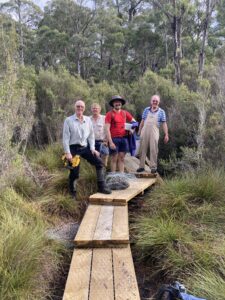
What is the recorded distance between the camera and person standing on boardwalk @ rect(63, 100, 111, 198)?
5.33 metres

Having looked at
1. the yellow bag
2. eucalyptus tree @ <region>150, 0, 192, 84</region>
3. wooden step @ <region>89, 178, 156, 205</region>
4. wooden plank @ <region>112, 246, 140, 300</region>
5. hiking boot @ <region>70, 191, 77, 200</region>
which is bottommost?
hiking boot @ <region>70, 191, 77, 200</region>

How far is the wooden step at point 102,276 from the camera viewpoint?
2.87 metres

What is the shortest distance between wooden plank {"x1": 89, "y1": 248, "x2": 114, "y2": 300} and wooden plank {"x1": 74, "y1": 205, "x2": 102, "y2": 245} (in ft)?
0.69

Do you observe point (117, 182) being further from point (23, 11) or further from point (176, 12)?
point (23, 11)

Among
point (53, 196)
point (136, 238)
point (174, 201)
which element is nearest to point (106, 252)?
point (136, 238)

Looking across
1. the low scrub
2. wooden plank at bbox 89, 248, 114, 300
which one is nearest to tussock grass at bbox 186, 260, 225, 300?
the low scrub

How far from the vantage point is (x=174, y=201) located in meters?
4.92

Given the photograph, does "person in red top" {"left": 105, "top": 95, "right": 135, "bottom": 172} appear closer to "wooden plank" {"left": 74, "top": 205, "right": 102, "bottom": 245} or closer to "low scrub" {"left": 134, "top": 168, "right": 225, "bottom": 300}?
"low scrub" {"left": 134, "top": 168, "right": 225, "bottom": 300}

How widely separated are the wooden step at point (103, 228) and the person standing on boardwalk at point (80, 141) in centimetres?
68

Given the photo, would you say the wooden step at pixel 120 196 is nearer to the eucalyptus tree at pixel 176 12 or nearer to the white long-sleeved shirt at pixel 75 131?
the white long-sleeved shirt at pixel 75 131

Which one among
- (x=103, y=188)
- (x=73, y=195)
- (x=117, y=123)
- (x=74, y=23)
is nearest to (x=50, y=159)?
(x=73, y=195)

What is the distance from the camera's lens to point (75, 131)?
17.7 feet

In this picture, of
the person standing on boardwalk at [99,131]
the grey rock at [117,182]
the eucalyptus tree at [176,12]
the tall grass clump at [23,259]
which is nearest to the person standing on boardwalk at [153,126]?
the person standing on boardwalk at [99,131]

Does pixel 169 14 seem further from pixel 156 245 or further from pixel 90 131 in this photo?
pixel 156 245
